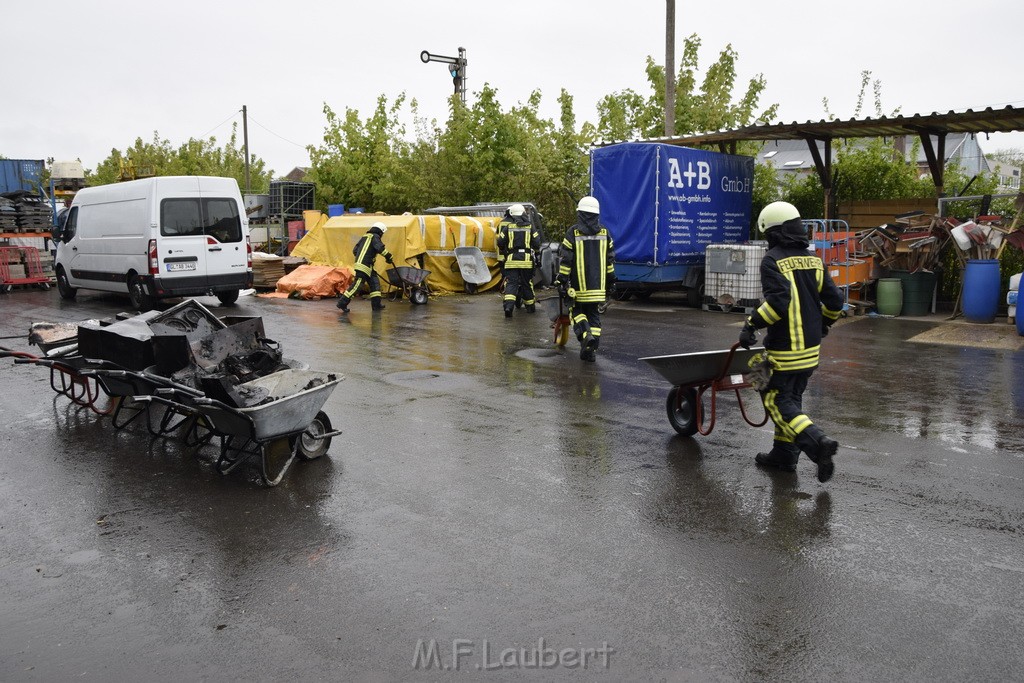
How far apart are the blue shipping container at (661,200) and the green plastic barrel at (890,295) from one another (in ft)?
11.7

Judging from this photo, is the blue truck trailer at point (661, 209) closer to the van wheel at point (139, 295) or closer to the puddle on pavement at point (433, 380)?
the puddle on pavement at point (433, 380)

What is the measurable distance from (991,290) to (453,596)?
12.8 metres

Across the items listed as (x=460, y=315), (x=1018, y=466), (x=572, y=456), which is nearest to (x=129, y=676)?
(x=572, y=456)

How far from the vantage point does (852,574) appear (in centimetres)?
441

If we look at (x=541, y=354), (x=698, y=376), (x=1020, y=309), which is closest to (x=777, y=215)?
(x=698, y=376)

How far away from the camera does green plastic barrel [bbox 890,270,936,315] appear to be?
49.8ft

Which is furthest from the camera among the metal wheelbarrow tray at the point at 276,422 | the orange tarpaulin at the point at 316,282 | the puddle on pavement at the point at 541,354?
the orange tarpaulin at the point at 316,282

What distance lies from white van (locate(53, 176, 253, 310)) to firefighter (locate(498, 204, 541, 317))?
543 centimetres

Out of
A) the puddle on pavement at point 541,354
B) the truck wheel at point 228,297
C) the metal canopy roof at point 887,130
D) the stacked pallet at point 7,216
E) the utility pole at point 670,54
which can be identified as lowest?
the puddle on pavement at point 541,354

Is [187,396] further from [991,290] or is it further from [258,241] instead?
[258,241]

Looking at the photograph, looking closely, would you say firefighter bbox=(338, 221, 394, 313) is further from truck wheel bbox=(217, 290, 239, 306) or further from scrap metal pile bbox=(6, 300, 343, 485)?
scrap metal pile bbox=(6, 300, 343, 485)

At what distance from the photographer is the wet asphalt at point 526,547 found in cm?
367

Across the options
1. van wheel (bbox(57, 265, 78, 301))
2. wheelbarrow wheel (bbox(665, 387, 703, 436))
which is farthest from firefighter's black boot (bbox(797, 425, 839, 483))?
van wheel (bbox(57, 265, 78, 301))

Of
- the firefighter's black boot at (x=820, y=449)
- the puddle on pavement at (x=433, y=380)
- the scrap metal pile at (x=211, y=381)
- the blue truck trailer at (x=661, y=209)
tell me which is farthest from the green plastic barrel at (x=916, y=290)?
the scrap metal pile at (x=211, y=381)
